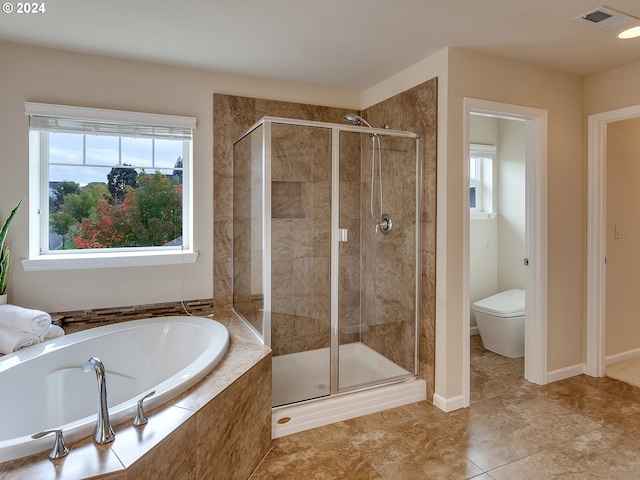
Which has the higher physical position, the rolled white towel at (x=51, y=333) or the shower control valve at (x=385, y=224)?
the shower control valve at (x=385, y=224)

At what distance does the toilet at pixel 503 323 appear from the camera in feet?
11.3

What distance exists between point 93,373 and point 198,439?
97 centimetres

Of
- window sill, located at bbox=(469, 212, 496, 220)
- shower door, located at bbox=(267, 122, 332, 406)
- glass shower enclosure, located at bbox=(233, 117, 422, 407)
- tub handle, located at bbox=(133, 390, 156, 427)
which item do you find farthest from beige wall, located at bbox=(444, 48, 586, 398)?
tub handle, located at bbox=(133, 390, 156, 427)

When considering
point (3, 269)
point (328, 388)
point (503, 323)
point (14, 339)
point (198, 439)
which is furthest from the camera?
point (503, 323)

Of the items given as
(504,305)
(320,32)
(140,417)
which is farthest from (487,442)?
(320,32)

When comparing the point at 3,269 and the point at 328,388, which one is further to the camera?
the point at 328,388

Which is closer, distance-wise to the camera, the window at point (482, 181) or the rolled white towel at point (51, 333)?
the rolled white towel at point (51, 333)

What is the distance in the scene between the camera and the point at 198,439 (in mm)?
1552

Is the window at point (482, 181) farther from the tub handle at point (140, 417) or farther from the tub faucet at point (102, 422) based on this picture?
the tub faucet at point (102, 422)

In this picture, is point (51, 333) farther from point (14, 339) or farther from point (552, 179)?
point (552, 179)

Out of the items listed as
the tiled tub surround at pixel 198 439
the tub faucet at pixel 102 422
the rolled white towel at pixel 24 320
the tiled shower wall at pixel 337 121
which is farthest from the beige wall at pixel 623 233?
the rolled white towel at pixel 24 320

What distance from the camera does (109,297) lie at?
9.11 ft

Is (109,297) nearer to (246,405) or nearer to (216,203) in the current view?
(216,203)

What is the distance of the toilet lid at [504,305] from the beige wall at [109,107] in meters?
2.42
